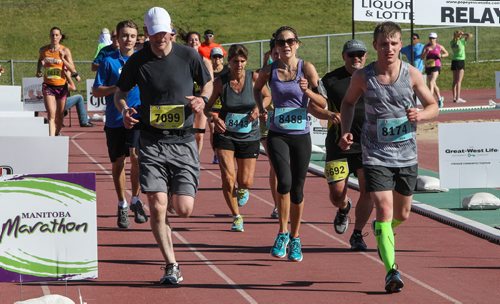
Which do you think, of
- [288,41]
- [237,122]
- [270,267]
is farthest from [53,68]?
[270,267]

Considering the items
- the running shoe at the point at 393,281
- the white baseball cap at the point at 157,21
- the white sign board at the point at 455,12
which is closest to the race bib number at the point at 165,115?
the white baseball cap at the point at 157,21

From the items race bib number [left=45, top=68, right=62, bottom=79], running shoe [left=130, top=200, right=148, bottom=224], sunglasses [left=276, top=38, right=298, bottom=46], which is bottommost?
running shoe [left=130, top=200, right=148, bottom=224]

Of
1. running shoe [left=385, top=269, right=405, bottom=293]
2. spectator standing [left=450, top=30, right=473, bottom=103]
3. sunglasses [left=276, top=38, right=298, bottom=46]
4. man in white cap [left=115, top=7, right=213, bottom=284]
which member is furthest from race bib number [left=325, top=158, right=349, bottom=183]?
spectator standing [left=450, top=30, right=473, bottom=103]

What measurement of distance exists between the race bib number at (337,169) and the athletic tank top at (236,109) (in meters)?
1.27

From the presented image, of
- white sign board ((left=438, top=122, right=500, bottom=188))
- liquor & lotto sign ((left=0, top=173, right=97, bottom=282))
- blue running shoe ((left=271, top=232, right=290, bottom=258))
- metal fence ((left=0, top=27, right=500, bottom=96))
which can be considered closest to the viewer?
liquor & lotto sign ((left=0, top=173, right=97, bottom=282))

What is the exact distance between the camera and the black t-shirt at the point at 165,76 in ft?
33.9

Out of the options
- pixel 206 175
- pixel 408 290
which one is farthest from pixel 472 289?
pixel 206 175

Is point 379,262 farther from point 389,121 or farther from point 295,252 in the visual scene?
point 389,121

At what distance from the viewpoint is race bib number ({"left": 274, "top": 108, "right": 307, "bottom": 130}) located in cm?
1159

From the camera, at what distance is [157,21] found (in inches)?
397

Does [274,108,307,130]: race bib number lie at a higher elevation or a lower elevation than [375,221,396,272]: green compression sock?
higher

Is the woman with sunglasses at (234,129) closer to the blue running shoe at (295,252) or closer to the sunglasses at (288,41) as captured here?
the sunglasses at (288,41)

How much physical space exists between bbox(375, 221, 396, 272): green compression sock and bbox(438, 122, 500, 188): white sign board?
4.81 m

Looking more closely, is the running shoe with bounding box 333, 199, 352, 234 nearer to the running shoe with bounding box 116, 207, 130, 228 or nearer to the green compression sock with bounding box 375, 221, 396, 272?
the running shoe with bounding box 116, 207, 130, 228
